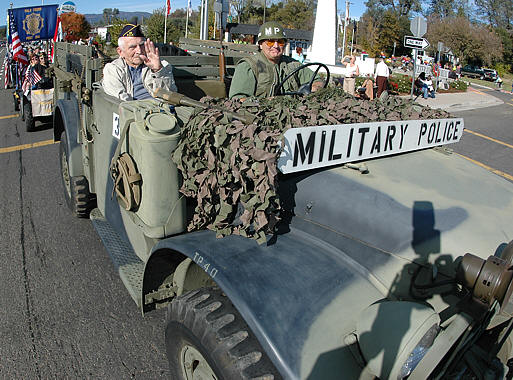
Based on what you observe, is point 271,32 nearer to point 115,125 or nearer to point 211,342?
point 115,125

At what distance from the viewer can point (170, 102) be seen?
2.93 metres

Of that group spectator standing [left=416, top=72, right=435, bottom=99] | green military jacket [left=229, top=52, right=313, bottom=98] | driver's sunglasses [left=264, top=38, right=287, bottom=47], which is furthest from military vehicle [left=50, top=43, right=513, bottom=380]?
spectator standing [left=416, top=72, right=435, bottom=99]

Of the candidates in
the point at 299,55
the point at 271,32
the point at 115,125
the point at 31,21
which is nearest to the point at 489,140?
the point at 271,32

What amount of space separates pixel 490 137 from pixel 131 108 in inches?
423

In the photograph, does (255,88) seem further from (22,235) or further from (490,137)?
(490,137)

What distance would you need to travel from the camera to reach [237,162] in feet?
7.33

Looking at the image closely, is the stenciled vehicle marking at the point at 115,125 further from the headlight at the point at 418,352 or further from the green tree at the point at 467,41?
the green tree at the point at 467,41

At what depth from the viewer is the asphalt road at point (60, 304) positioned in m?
2.91

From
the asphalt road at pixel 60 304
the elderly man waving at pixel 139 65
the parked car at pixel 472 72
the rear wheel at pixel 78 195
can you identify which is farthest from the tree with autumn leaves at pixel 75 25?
the parked car at pixel 472 72

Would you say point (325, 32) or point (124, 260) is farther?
point (325, 32)

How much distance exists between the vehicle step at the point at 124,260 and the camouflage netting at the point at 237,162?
24.8 inches

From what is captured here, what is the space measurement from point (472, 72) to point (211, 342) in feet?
161

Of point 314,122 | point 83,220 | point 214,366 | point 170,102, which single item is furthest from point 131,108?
point 83,220

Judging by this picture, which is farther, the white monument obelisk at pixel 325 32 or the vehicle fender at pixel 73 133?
the white monument obelisk at pixel 325 32
